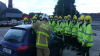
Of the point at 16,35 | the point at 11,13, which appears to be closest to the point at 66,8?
the point at 11,13

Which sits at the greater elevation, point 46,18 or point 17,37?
point 46,18

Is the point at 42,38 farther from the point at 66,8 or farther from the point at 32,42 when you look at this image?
the point at 66,8

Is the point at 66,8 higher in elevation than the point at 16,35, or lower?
higher

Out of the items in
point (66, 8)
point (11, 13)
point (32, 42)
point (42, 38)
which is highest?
point (66, 8)

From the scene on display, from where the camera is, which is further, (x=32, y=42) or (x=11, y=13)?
(x=11, y=13)

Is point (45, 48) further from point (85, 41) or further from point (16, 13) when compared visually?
point (16, 13)

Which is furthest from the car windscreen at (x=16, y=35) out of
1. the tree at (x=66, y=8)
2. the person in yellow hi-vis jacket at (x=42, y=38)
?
the tree at (x=66, y=8)

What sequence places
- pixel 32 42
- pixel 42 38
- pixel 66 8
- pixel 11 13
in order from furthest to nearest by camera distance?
pixel 66 8 → pixel 11 13 → pixel 32 42 → pixel 42 38

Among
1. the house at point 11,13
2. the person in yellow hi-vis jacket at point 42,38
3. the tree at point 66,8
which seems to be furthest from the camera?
the house at point 11,13

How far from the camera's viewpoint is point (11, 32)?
385 centimetres

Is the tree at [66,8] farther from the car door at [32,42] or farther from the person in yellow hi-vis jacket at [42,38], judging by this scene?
the person in yellow hi-vis jacket at [42,38]

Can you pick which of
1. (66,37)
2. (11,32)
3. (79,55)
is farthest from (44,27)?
(66,37)

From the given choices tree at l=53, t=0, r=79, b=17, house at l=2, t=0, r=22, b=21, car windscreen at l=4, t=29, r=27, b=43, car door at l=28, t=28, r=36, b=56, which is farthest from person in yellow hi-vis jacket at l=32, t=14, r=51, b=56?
house at l=2, t=0, r=22, b=21

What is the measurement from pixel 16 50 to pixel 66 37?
16.1ft
